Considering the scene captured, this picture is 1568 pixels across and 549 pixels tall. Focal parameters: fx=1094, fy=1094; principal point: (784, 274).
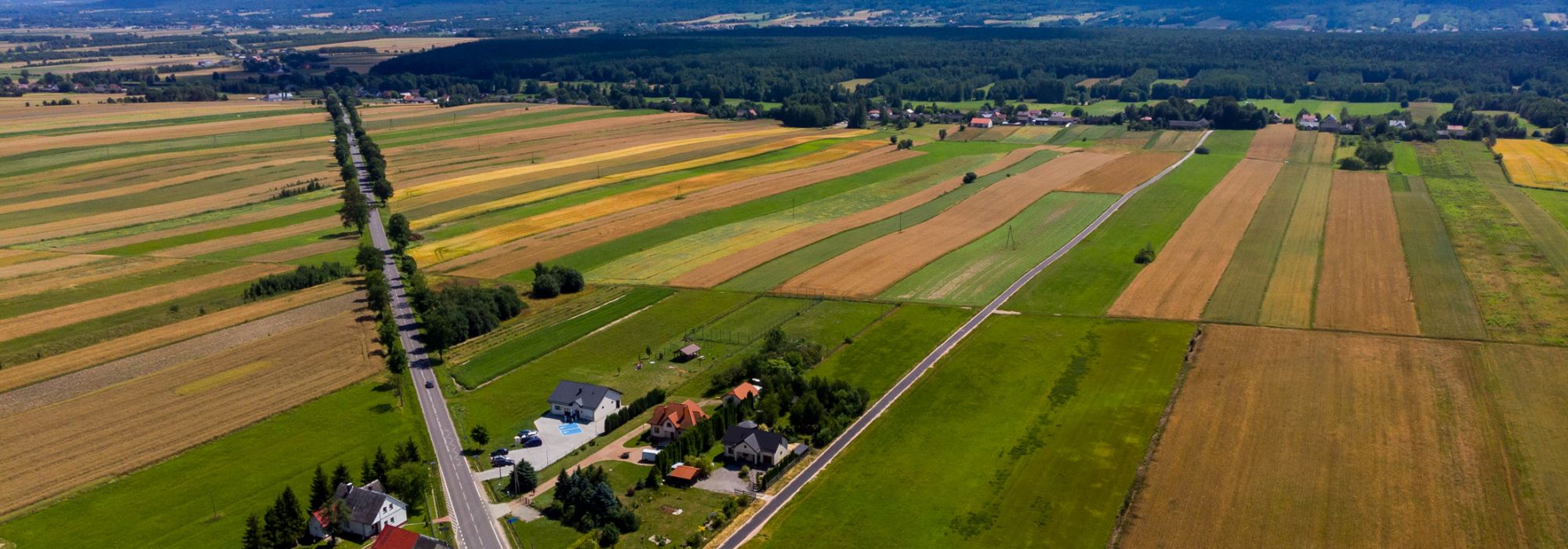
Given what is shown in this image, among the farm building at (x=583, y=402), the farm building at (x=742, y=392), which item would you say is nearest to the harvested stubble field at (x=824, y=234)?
the farm building at (x=742, y=392)

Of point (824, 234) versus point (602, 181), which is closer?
point (824, 234)

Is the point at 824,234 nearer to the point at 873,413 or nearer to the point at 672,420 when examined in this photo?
the point at 873,413

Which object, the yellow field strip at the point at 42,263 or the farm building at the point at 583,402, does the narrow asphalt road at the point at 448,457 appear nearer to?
the farm building at the point at 583,402

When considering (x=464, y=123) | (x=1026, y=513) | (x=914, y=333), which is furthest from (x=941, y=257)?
(x=464, y=123)

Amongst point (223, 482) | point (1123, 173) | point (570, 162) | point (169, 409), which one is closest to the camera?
point (223, 482)

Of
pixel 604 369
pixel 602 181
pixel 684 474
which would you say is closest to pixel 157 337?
pixel 604 369
